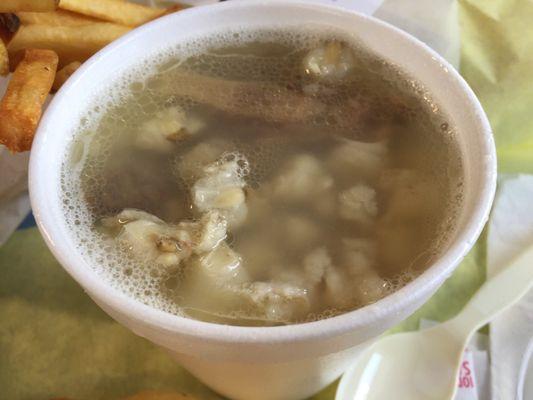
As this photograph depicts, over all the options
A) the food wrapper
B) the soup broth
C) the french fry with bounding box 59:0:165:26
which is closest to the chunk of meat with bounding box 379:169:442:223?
the soup broth

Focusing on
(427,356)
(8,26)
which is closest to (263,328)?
(427,356)

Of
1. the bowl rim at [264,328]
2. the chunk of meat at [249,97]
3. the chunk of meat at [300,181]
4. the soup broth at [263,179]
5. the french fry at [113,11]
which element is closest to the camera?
the bowl rim at [264,328]

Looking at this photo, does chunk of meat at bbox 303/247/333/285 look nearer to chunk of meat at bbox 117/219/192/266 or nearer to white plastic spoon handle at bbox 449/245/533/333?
chunk of meat at bbox 117/219/192/266

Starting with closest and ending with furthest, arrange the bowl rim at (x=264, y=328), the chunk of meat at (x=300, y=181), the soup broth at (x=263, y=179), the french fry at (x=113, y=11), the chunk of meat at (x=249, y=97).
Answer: the bowl rim at (x=264, y=328)
the soup broth at (x=263, y=179)
the chunk of meat at (x=300, y=181)
the chunk of meat at (x=249, y=97)
the french fry at (x=113, y=11)

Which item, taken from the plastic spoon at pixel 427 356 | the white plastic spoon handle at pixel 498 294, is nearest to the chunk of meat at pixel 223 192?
the plastic spoon at pixel 427 356

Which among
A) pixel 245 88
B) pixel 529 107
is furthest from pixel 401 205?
pixel 529 107

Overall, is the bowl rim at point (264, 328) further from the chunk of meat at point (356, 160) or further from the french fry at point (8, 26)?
the french fry at point (8, 26)

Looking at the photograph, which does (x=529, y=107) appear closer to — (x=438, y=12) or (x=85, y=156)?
(x=438, y=12)
